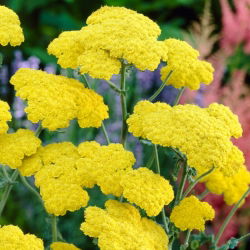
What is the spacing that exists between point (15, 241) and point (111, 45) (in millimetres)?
475

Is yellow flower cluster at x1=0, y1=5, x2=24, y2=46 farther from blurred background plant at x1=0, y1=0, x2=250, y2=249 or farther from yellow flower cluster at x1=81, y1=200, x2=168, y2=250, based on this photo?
yellow flower cluster at x1=81, y1=200, x2=168, y2=250

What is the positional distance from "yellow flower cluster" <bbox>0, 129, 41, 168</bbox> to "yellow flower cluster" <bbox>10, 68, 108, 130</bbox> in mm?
69

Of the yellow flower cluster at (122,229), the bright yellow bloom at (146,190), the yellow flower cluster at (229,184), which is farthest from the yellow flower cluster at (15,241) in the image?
the yellow flower cluster at (229,184)

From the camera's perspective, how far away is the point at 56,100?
4.26 ft

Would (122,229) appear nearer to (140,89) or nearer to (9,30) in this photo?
(9,30)

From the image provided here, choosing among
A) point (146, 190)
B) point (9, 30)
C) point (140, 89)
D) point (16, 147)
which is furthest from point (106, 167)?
point (140, 89)

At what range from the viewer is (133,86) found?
2.61 m

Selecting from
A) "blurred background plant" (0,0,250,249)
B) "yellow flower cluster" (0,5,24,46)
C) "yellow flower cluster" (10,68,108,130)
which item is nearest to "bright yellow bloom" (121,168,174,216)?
"yellow flower cluster" (10,68,108,130)

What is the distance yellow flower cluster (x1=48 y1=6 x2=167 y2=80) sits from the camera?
4.12 ft

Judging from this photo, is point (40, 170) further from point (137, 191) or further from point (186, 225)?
point (186, 225)

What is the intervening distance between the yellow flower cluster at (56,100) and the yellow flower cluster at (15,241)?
245mm

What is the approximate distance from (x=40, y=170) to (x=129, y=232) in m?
0.27

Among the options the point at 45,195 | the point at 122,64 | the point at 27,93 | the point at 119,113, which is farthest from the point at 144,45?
the point at 119,113

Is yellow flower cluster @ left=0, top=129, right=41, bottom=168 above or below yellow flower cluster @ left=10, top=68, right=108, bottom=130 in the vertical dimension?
below
